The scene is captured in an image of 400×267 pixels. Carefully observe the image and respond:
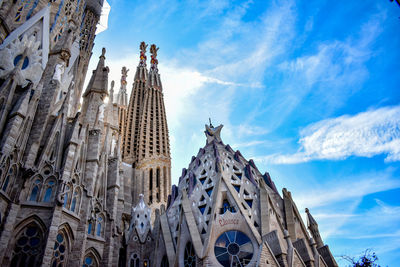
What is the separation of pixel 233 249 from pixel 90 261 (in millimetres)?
6627

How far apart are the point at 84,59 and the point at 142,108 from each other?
15.2 meters

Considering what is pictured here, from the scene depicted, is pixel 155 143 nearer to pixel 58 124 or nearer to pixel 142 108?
pixel 142 108

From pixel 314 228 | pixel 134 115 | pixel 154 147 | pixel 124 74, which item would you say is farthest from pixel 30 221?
pixel 124 74

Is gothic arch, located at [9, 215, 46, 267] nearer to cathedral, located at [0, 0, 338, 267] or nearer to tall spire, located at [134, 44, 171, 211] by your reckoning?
→ cathedral, located at [0, 0, 338, 267]

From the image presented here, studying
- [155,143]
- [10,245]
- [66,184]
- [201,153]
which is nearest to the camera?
[10,245]

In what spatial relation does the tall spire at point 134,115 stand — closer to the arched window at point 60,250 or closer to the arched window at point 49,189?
the arched window at point 49,189

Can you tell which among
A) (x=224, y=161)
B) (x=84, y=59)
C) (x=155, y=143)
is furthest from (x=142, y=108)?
(x=224, y=161)

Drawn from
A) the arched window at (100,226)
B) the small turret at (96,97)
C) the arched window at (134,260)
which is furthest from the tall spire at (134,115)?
the arched window at (100,226)

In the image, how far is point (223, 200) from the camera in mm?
15555

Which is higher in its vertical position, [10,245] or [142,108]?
[142,108]

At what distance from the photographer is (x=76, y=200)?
1302 centimetres

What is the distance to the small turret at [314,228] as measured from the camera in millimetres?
17875

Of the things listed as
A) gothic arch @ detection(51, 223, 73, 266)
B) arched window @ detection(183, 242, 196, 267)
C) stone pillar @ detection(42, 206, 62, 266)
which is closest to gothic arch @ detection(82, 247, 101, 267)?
gothic arch @ detection(51, 223, 73, 266)

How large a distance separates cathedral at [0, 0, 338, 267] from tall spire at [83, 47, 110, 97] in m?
0.07
